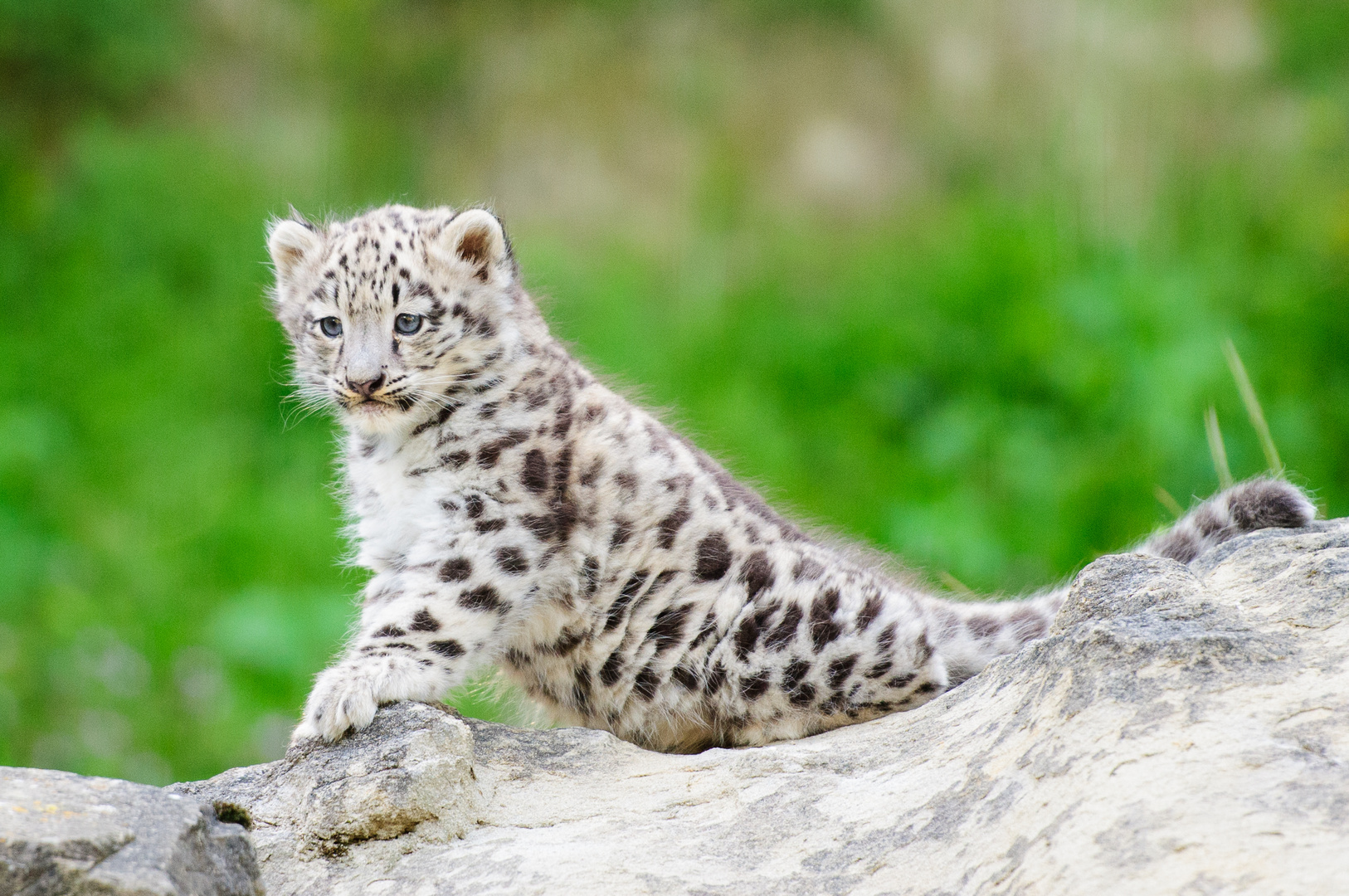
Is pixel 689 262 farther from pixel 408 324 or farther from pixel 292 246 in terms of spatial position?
pixel 408 324

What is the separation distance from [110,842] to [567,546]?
7.89 feet

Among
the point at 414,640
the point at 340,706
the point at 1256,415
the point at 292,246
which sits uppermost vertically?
the point at 292,246

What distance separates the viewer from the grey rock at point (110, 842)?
338 cm

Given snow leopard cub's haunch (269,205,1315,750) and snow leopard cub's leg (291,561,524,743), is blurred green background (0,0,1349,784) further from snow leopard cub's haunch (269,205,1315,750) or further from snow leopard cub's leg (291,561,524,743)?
snow leopard cub's leg (291,561,524,743)

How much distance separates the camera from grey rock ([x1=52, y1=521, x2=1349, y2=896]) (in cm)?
332

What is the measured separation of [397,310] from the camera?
229 inches

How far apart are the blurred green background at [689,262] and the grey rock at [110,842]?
18.0ft

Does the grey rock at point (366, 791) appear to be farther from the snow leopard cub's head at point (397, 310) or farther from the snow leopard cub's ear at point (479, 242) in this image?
the snow leopard cub's ear at point (479, 242)

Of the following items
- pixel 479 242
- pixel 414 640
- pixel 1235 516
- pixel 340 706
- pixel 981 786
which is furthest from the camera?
pixel 479 242

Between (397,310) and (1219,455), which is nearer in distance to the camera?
(397,310)

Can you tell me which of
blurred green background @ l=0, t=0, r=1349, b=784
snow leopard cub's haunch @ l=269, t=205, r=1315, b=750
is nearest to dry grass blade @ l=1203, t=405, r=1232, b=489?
snow leopard cub's haunch @ l=269, t=205, r=1315, b=750

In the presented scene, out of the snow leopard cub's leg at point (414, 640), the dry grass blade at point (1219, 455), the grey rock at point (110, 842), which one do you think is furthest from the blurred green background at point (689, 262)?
the grey rock at point (110, 842)

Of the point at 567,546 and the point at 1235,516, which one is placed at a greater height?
the point at 567,546

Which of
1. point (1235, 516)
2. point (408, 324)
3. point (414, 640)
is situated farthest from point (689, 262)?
point (414, 640)
